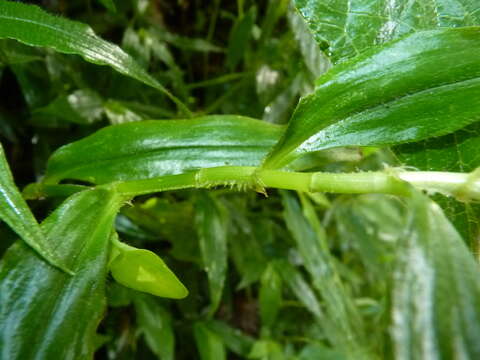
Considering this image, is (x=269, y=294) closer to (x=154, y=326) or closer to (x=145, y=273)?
(x=154, y=326)

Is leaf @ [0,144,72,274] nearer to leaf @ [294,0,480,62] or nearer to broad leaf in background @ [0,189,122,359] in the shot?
broad leaf in background @ [0,189,122,359]

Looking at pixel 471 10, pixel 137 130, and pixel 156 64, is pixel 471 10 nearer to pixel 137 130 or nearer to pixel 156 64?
pixel 137 130

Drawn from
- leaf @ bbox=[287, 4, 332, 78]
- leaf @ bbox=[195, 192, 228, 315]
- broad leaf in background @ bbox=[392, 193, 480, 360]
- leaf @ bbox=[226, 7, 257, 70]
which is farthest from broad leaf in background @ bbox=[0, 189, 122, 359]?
leaf @ bbox=[226, 7, 257, 70]

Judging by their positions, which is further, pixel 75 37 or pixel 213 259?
pixel 213 259

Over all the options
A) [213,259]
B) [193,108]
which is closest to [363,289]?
[193,108]

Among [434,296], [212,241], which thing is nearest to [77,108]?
[212,241]

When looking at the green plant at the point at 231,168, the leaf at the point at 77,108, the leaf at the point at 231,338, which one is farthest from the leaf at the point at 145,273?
the leaf at the point at 231,338
